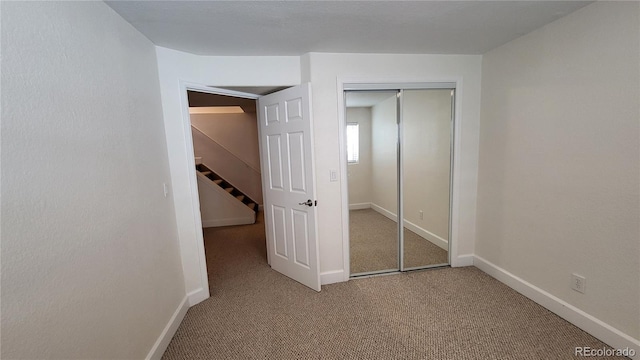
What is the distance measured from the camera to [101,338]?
1184 mm

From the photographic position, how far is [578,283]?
5.76 ft

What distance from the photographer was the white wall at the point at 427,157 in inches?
101

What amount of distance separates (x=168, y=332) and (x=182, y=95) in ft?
6.05

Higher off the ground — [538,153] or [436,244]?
[538,153]

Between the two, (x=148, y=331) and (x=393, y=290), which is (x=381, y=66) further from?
(x=148, y=331)

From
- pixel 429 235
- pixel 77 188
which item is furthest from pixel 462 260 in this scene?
pixel 77 188

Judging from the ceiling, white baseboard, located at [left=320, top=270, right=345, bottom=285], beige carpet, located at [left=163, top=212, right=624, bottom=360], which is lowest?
beige carpet, located at [left=163, top=212, right=624, bottom=360]

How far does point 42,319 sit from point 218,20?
1.76m

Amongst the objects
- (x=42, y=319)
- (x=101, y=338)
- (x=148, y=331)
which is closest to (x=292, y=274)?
(x=148, y=331)

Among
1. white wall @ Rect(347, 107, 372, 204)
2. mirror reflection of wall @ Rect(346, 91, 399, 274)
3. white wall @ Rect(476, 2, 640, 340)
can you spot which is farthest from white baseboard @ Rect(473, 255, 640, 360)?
white wall @ Rect(347, 107, 372, 204)

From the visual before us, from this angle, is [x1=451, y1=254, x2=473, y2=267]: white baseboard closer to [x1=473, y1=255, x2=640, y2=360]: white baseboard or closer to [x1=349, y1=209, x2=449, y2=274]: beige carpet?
[x1=349, y1=209, x2=449, y2=274]: beige carpet

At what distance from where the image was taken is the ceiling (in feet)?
4.84

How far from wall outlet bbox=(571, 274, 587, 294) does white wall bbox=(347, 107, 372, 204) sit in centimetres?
190

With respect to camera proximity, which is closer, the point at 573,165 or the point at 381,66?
the point at 573,165
